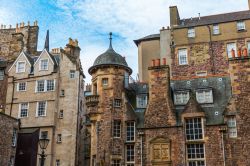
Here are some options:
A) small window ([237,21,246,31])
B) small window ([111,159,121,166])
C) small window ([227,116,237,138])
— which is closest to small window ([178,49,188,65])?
small window ([237,21,246,31])

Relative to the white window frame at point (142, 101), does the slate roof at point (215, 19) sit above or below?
above

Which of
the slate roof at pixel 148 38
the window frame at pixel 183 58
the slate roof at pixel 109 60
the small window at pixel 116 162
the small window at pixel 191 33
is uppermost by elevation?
the slate roof at pixel 148 38

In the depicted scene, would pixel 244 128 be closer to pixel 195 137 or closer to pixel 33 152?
pixel 195 137

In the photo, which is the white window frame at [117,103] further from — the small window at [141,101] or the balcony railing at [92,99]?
the balcony railing at [92,99]

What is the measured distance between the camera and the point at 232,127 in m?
28.5

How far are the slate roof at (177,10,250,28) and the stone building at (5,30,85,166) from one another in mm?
13672

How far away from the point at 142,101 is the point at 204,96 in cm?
520

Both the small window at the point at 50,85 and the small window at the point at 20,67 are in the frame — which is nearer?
the small window at the point at 50,85

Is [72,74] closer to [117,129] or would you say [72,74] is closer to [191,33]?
[117,129]

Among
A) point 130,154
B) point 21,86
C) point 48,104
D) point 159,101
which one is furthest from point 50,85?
point 159,101

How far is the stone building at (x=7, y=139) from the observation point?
3297 centimetres

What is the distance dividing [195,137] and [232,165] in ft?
11.0

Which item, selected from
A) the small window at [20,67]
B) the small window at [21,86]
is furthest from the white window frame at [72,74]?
the small window at [20,67]

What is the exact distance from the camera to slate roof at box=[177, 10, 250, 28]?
4241 cm
